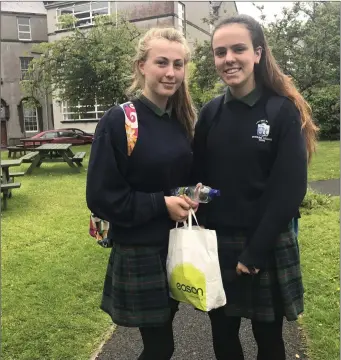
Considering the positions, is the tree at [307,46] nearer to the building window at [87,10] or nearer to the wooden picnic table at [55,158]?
the wooden picnic table at [55,158]

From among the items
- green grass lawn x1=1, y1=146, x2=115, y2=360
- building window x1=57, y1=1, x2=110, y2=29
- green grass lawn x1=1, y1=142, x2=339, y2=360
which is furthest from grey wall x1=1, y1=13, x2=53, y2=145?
green grass lawn x1=1, y1=142, x2=339, y2=360

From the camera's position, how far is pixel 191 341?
3.25m

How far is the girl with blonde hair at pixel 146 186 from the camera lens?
78.0 inches

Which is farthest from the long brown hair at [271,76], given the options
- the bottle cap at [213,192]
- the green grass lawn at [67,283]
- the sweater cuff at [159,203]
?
the green grass lawn at [67,283]

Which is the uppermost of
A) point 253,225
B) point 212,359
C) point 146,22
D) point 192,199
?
point 146,22

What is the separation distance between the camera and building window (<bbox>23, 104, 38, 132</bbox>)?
32281mm

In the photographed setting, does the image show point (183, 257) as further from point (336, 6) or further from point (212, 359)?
point (336, 6)

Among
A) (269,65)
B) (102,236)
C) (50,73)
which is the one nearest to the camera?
(269,65)

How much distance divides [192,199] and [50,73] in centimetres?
2157

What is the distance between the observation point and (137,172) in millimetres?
2027

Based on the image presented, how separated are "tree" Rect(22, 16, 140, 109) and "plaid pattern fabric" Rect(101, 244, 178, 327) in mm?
17464

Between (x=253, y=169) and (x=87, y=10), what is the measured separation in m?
30.2

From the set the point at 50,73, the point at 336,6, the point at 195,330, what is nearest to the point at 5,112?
the point at 50,73

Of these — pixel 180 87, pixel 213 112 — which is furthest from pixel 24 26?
pixel 213 112
